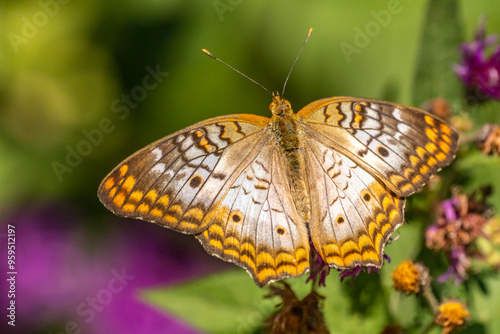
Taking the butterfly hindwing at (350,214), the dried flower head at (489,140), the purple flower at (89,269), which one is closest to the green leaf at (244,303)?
the butterfly hindwing at (350,214)

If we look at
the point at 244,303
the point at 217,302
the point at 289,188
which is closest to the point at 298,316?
the point at 244,303

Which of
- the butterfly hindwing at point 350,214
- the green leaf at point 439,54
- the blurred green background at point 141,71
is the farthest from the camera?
the blurred green background at point 141,71

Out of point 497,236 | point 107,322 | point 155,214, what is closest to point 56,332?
point 107,322

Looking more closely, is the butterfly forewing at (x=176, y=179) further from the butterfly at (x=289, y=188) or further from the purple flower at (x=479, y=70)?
the purple flower at (x=479, y=70)

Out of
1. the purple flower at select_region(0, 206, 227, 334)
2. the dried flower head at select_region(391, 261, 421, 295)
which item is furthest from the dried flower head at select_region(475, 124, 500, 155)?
the purple flower at select_region(0, 206, 227, 334)

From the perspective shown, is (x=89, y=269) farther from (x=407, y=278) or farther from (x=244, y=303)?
(x=407, y=278)

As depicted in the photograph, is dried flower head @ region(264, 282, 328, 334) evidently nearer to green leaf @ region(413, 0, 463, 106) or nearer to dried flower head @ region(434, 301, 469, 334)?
dried flower head @ region(434, 301, 469, 334)
